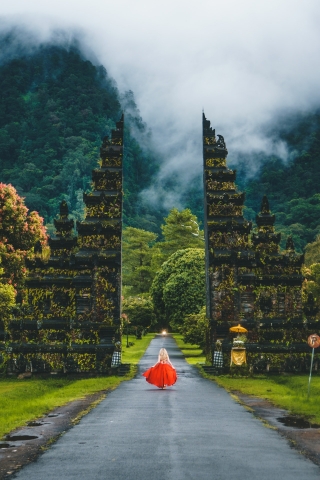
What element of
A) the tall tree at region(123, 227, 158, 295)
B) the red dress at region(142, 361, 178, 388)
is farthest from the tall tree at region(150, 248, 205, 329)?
the red dress at region(142, 361, 178, 388)

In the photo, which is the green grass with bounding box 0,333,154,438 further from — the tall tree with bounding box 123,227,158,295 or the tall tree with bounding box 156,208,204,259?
the tall tree with bounding box 123,227,158,295

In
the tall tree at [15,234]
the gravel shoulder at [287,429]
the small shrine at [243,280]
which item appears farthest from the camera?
the tall tree at [15,234]

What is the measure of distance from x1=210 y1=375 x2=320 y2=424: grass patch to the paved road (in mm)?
1976

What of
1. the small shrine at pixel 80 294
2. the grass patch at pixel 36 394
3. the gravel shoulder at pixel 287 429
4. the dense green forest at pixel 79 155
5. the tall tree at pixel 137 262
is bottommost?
the grass patch at pixel 36 394

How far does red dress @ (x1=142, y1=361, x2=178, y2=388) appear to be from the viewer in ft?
83.8

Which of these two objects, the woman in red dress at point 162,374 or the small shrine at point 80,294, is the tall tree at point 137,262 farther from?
the woman in red dress at point 162,374

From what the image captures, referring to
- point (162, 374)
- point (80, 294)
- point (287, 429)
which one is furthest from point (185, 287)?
point (287, 429)

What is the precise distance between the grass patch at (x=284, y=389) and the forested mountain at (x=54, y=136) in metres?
115

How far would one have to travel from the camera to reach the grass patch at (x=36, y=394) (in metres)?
17.4

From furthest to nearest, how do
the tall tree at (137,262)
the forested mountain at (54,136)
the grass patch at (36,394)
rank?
the forested mountain at (54,136) → the tall tree at (137,262) → the grass patch at (36,394)

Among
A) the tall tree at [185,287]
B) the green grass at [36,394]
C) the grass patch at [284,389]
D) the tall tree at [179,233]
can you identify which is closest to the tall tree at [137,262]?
the tall tree at [179,233]

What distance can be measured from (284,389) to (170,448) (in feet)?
49.0

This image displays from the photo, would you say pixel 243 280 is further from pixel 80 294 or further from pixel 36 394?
pixel 36 394

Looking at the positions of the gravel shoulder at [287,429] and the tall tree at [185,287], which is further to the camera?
the tall tree at [185,287]
